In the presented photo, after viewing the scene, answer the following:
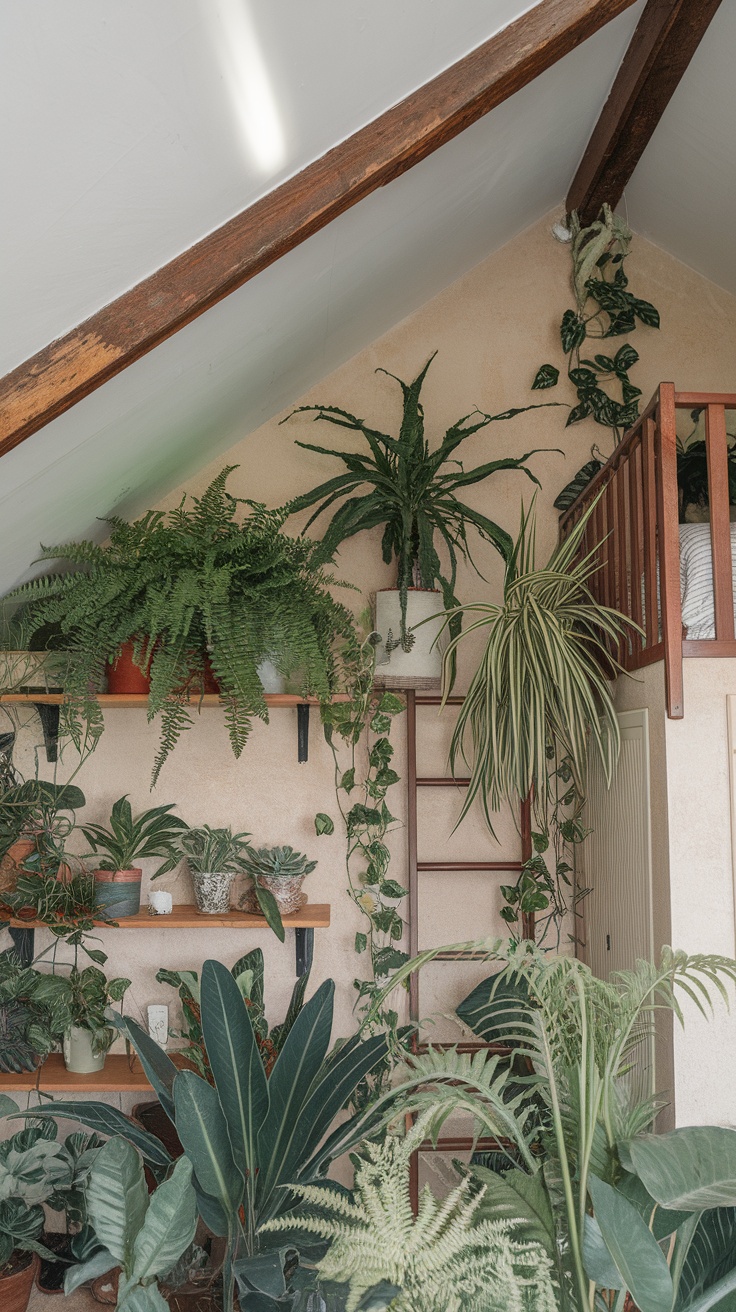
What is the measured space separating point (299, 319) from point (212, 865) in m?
1.50

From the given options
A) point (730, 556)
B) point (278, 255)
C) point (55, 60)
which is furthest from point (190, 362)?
point (730, 556)

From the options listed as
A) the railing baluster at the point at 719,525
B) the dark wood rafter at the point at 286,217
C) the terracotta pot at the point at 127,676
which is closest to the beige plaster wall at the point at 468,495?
the terracotta pot at the point at 127,676

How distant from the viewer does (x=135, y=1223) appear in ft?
5.21

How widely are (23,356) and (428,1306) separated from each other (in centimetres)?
152

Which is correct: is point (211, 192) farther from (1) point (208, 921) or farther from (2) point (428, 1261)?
(1) point (208, 921)

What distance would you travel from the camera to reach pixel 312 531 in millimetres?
3131

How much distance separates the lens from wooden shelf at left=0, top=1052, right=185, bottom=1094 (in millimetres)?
2525

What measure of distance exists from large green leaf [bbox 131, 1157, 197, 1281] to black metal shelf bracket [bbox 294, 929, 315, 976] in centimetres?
133

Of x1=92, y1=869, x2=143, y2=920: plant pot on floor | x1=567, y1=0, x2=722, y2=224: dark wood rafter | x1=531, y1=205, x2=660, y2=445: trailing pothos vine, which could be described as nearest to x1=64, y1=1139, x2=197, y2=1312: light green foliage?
x1=92, y1=869, x2=143, y2=920: plant pot on floor

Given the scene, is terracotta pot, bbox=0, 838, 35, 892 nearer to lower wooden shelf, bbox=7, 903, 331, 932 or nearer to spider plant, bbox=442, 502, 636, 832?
lower wooden shelf, bbox=7, 903, 331, 932

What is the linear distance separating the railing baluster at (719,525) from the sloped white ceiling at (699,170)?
1.02 metres

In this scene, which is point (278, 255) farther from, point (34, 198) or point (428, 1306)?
point (428, 1306)

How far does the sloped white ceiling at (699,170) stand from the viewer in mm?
2479

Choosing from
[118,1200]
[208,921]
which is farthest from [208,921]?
[118,1200]
